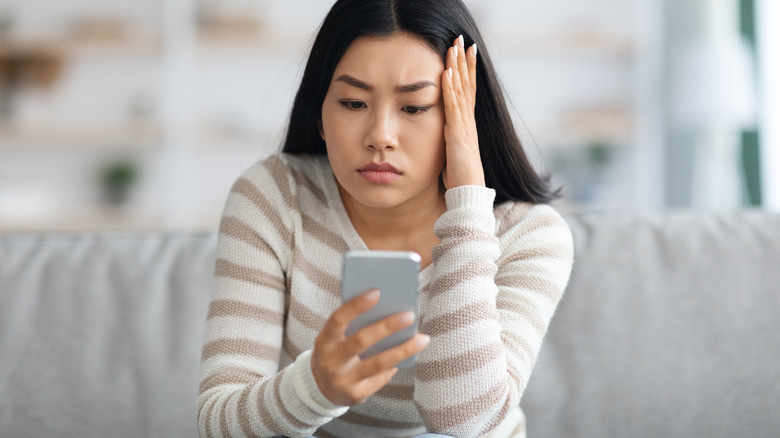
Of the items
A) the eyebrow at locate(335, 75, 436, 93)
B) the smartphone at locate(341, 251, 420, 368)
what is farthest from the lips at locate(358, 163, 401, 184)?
the smartphone at locate(341, 251, 420, 368)

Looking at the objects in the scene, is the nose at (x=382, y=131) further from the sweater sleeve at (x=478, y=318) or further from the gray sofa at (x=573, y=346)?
the gray sofa at (x=573, y=346)

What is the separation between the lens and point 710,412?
1.41m

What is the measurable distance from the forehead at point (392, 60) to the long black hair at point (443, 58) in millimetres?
12

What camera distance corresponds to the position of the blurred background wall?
411cm

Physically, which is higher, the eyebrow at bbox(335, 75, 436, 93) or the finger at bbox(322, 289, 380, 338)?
the eyebrow at bbox(335, 75, 436, 93)

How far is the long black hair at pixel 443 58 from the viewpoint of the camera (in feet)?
3.52

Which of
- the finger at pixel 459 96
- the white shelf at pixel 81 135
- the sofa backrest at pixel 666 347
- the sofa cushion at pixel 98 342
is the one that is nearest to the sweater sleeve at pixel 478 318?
the finger at pixel 459 96

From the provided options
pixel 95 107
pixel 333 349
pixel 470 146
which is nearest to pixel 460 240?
pixel 470 146

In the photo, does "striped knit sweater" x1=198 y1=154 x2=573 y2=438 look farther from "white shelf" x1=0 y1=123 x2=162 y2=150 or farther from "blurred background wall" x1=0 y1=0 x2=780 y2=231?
"white shelf" x1=0 y1=123 x2=162 y2=150

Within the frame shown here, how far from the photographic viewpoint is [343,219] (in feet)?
4.01

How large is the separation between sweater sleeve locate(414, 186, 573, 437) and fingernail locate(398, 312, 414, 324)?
20cm

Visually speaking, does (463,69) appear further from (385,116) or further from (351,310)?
(351,310)

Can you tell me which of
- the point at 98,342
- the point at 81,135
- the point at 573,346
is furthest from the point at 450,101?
the point at 81,135

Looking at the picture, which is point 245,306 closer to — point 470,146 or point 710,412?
point 470,146
